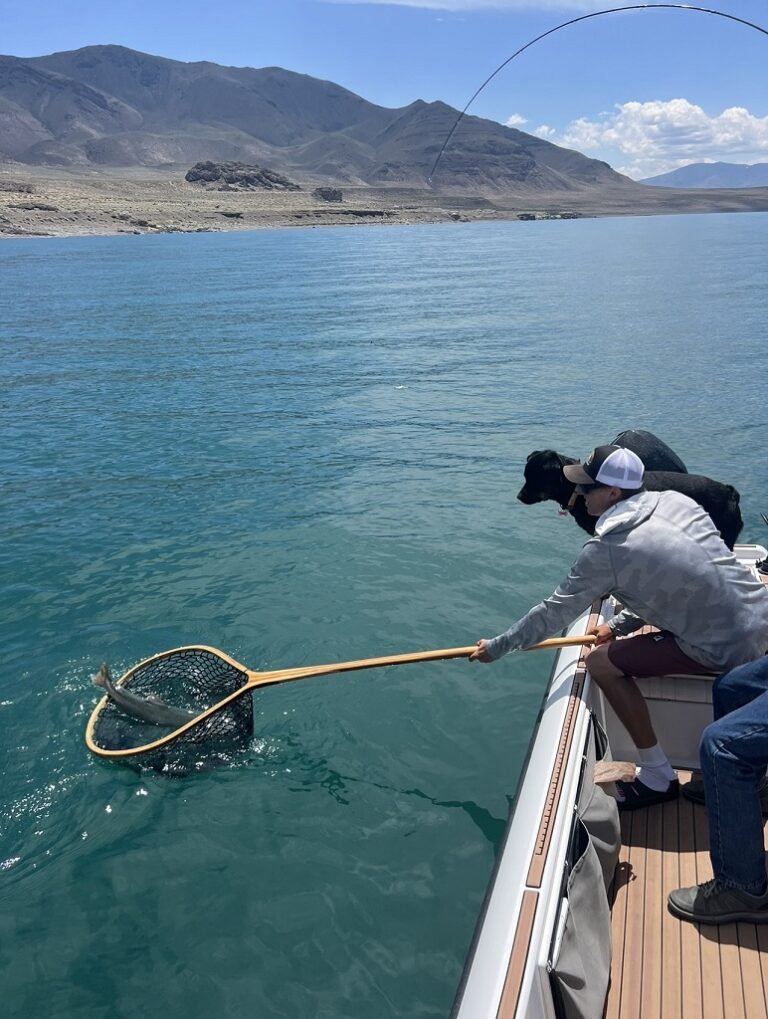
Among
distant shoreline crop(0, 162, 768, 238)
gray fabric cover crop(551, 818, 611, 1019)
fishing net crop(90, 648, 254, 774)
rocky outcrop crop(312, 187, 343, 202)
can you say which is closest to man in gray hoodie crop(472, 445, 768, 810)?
gray fabric cover crop(551, 818, 611, 1019)

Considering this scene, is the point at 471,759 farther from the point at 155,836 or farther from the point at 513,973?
the point at 513,973

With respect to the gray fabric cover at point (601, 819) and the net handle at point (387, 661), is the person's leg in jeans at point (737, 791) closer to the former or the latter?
the gray fabric cover at point (601, 819)

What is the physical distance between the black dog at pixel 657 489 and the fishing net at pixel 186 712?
3.21 metres

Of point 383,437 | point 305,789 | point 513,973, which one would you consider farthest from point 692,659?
point 383,437

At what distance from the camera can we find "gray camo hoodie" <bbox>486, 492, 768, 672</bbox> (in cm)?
488

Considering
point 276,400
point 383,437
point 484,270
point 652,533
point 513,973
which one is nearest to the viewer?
point 513,973

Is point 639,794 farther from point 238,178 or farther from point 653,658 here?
point 238,178

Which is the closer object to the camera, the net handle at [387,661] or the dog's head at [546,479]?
the net handle at [387,661]

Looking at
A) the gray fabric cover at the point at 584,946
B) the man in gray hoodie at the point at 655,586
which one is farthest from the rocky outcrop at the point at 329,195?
the gray fabric cover at the point at 584,946

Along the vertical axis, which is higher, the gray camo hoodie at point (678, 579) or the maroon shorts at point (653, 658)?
the gray camo hoodie at point (678, 579)

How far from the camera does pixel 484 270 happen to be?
2446 inches

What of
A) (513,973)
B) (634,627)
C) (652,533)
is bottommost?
(513,973)

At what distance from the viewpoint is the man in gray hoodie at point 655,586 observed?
4.89 metres

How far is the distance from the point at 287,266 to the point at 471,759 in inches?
2504
